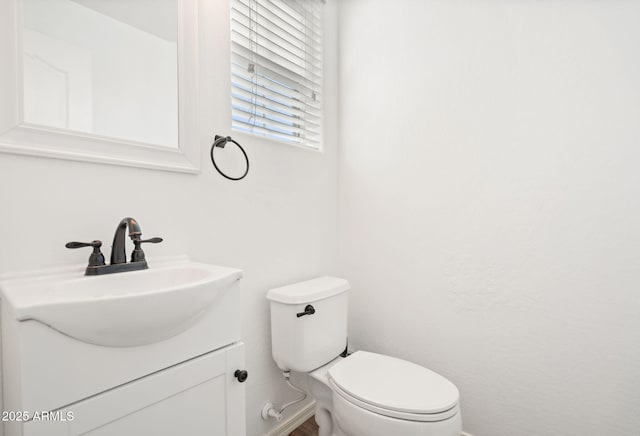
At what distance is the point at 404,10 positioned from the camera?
150cm

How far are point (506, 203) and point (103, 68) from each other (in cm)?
151

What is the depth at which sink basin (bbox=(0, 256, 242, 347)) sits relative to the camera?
0.53 m

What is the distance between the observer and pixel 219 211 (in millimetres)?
1167

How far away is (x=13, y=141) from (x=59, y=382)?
1.98 feet

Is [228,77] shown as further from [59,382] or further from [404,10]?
[59,382]

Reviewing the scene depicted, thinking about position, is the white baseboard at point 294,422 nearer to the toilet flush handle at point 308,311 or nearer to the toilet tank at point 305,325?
the toilet tank at point 305,325

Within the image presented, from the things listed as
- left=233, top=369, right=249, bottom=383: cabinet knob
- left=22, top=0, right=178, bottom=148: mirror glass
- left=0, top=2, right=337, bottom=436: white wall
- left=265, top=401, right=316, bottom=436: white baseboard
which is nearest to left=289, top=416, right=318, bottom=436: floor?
left=265, top=401, right=316, bottom=436: white baseboard

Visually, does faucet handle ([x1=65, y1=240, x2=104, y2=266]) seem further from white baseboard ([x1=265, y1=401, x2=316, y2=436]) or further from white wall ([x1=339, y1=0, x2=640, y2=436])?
white wall ([x1=339, y1=0, x2=640, y2=436])

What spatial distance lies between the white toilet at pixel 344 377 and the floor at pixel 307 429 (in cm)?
20

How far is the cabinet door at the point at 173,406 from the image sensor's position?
0.58m

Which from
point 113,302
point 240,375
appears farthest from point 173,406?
point 113,302

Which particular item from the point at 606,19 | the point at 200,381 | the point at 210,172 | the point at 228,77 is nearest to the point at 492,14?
the point at 606,19

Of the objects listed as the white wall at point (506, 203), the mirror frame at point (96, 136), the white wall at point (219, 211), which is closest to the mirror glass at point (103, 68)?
the mirror frame at point (96, 136)

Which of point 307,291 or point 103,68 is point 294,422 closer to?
point 307,291
